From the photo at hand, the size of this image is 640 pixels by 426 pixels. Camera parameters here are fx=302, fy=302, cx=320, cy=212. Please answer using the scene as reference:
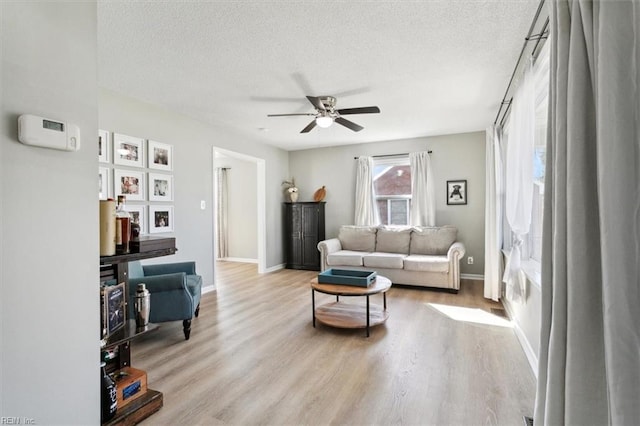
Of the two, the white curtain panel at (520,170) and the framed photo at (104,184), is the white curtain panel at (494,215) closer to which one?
the white curtain panel at (520,170)

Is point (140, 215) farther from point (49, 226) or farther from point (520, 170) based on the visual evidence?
point (520, 170)

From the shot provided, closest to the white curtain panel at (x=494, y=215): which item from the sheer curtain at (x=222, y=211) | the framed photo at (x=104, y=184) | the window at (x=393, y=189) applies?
the window at (x=393, y=189)

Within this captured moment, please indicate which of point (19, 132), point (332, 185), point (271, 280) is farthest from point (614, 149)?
point (332, 185)

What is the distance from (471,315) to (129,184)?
4.20 m

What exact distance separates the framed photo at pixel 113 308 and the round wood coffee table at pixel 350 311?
1.81 metres

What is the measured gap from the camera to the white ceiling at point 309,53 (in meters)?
2.01

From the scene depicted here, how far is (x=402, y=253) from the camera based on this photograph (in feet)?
17.0

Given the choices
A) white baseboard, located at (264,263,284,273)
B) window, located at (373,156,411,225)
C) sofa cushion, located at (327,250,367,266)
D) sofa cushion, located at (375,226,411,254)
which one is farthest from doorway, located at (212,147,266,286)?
sofa cushion, located at (375,226,411,254)

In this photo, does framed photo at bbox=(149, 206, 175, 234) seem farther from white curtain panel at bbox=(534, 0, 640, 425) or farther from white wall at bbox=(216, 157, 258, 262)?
white curtain panel at bbox=(534, 0, 640, 425)

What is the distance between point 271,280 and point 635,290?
487 centimetres

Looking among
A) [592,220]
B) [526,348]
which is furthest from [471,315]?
[592,220]

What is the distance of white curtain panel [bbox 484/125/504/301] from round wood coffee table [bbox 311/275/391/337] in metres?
1.61

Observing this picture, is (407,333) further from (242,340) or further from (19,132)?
(19,132)

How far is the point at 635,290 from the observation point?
0.73 meters
